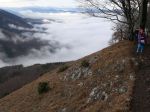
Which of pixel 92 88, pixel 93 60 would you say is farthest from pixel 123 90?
pixel 93 60

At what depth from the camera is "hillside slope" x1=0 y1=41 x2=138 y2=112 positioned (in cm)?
3169

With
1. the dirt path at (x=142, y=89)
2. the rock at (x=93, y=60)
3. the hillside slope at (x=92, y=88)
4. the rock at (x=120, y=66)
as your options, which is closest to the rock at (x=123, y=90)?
the hillside slope at (x=92, y=88)

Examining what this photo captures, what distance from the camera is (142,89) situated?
30734 millimetres

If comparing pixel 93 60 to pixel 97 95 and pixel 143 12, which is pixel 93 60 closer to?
pixel 143 12

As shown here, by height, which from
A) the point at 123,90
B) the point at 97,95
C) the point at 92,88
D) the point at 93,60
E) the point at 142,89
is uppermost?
the point at 93,60

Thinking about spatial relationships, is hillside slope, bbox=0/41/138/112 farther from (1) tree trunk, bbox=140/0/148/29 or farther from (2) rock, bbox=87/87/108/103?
(1) tree trunk, bbox=140/0/148/29

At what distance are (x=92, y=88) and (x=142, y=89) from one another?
5710mm

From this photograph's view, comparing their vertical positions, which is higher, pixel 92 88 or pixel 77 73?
pixel 77 73

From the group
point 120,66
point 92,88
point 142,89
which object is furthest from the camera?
point 120,66

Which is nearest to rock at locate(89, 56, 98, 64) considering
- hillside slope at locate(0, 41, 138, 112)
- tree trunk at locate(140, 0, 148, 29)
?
hillside slope at locate(0, 41, 138, 112)

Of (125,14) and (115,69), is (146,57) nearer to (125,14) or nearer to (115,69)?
(115,69)

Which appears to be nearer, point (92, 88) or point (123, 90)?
point (123, 90)

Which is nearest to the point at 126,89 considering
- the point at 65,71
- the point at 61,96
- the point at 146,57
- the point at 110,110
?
the point at 110,110

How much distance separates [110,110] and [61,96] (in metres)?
9.37
